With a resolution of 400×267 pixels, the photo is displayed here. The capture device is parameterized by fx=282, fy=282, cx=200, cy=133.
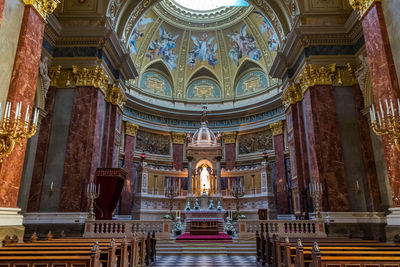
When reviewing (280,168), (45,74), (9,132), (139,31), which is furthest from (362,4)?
(139,31)

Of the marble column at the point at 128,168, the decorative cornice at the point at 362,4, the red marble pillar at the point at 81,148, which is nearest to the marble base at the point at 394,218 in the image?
the decorative cornice at the point at 362,4

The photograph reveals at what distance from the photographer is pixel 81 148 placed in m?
11.2

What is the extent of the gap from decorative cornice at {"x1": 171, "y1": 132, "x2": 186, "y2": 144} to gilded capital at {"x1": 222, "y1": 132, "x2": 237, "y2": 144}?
10.7 ft

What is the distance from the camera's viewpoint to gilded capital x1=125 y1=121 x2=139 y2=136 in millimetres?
20147

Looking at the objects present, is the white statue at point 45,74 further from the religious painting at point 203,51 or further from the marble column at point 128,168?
the religious painting at point 203,51

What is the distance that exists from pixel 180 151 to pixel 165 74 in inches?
276

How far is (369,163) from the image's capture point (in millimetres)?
10734

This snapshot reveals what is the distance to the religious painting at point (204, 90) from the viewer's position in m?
25.0

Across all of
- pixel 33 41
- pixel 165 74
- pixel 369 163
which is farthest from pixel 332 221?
pixel 165 74

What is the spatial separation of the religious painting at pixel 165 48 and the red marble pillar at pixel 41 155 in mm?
12440

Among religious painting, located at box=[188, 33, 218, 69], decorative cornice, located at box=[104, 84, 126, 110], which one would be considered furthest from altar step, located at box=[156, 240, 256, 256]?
religious painting, located at box=[188, 33, 218, 69]

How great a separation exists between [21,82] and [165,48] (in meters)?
18.3

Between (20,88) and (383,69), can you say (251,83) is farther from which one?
(20,88)

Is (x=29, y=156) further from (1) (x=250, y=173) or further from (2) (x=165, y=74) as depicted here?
(2) (x=165, y=74)
